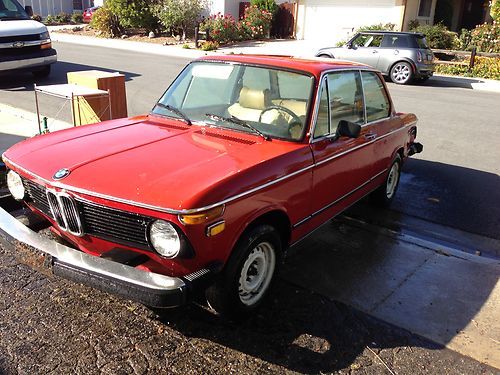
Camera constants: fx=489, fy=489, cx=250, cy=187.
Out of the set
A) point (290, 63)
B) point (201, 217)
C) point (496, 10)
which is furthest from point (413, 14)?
point (201, 217)

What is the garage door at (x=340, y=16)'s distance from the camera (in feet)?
82.7

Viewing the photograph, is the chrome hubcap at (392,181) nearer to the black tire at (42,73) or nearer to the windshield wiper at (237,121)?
the windshield wiper at (237,121)

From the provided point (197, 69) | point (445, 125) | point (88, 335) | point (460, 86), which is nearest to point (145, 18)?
point (460, 86)

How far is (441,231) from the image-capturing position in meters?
5.27

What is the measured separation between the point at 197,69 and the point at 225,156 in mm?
1486

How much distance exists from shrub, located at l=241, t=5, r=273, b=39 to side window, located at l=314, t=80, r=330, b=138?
24048mm

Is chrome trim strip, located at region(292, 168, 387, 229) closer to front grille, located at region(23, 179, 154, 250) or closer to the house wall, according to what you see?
front grille, located at region(23, 179, 154, 250)

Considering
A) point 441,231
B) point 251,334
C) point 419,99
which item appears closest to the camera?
point 251,334

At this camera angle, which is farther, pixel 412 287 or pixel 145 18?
pixel 145 18

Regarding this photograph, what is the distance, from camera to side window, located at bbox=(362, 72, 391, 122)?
485 cm

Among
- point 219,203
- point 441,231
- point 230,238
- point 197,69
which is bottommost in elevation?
point 441,231

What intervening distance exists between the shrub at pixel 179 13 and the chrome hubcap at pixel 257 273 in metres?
24.8

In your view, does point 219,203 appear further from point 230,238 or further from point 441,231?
point 441,231

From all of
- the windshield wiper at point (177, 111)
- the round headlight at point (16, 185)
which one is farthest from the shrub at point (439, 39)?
the round headlight at point (16, 185)
